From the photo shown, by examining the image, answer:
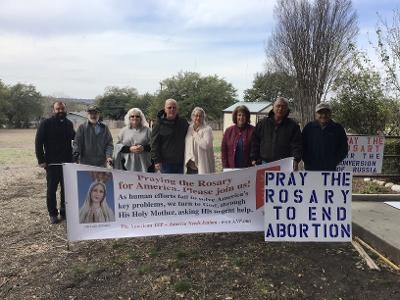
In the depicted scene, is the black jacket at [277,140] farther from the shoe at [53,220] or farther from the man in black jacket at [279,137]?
the shoe at [53,220]

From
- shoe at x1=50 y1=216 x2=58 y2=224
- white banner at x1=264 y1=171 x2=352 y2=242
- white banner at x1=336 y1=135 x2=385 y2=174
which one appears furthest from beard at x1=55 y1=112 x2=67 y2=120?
white banner at x1=336 y1=135 x2=385 y2=174

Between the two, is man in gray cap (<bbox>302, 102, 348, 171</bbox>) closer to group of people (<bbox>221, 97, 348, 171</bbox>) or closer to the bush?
group of people (<bbox>221, 97, 348, 171</bbox>)

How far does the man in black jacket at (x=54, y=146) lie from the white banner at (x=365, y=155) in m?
5.26

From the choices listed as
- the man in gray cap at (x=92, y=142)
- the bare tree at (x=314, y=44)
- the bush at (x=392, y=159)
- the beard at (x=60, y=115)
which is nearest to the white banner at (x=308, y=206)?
the man in gray cap at (x=92, y=142)

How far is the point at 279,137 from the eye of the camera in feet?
19.6

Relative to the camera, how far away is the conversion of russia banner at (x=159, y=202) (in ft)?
17.7

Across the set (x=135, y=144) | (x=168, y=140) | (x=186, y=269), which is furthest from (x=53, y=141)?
(x=186, y=269)

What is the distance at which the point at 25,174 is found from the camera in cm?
1380

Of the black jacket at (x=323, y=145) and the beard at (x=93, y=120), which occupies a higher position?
the beard at (x=93, y=120)

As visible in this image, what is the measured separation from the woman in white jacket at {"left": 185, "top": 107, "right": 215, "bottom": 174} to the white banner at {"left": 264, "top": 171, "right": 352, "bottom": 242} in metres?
1.09

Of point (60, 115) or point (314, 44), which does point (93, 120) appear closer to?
point (60, 115)

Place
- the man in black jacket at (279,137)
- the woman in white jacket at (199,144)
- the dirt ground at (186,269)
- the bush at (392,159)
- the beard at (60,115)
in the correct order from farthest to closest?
the bush at (392,159), the beard at (60,115), the woman in white jacket at (199,144), the man in black jacket at (279,137), the dirt ground at (186,269)

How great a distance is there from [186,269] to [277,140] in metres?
2.06

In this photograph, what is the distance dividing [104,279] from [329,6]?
24.3 metres
